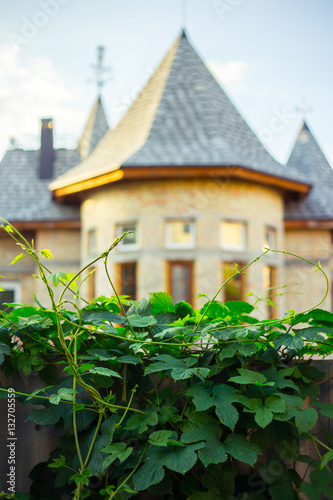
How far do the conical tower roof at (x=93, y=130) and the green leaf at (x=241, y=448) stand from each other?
14654mm

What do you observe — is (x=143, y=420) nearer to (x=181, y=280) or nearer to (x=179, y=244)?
(x=181, y=280)

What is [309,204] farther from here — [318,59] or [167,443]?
[167,443]

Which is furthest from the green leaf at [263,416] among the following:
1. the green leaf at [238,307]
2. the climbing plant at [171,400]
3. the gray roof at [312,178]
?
the gray roof at [312,178]

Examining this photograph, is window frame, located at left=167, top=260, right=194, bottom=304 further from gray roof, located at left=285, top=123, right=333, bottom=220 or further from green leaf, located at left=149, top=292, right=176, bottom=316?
green leaf, located at left=149, top=292, right=176, bottom=316

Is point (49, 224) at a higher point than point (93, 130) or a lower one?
lower

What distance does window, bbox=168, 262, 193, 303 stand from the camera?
10.6 metres

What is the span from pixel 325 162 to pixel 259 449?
14.6 metres

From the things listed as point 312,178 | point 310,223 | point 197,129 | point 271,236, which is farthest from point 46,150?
point 310,223

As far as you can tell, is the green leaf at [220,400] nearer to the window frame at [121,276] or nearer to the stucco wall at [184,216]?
the stucco wall at [184,216]

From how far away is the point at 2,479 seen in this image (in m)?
1.61

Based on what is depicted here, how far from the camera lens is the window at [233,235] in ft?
35.7

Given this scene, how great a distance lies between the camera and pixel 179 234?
35.3ft

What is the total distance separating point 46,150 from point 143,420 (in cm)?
1418

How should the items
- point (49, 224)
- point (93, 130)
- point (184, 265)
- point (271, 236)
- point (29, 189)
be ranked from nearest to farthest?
point (184, 265) < point (271, 236) < point (49, 224) < point (29, 189) < point (93, 130)
